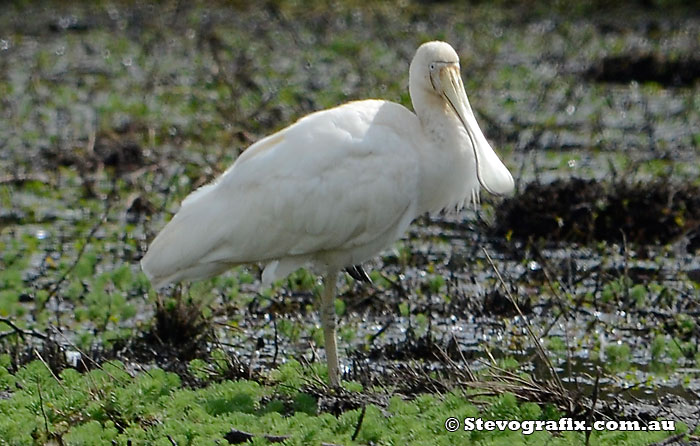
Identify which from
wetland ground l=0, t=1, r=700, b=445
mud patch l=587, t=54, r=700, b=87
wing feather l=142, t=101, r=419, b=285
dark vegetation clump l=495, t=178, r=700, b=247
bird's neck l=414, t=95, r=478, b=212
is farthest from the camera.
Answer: mud patch l=587, t=54, r=700, b=87

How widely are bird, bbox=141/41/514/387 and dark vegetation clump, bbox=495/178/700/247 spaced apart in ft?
10.1

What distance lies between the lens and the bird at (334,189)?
239 inches

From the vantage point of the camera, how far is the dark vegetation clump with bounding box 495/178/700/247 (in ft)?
30.6

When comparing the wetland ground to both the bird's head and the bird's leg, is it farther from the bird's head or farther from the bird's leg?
the bird's head

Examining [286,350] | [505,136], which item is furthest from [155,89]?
[286,350]

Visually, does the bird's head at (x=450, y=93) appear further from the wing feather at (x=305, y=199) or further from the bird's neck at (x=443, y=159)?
the wing feather at (x=305, y=199)

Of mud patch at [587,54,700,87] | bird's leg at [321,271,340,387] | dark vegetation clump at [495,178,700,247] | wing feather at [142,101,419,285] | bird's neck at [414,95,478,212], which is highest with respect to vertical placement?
mud patch at [587,54,700,87]

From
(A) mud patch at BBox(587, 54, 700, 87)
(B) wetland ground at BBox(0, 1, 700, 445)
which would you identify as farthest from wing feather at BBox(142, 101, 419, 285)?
(A) mud patch at BBox(587, 54, 700, 87)

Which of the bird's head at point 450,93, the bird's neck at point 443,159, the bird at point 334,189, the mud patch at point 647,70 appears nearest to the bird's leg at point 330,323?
the bird at point 334,189

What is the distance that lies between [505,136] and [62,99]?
479 cm

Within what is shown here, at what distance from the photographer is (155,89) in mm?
14633

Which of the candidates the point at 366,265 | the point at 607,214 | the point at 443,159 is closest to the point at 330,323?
the point at 443,159

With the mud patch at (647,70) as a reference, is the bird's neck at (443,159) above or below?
below

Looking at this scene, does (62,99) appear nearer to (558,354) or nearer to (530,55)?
(530,55)
